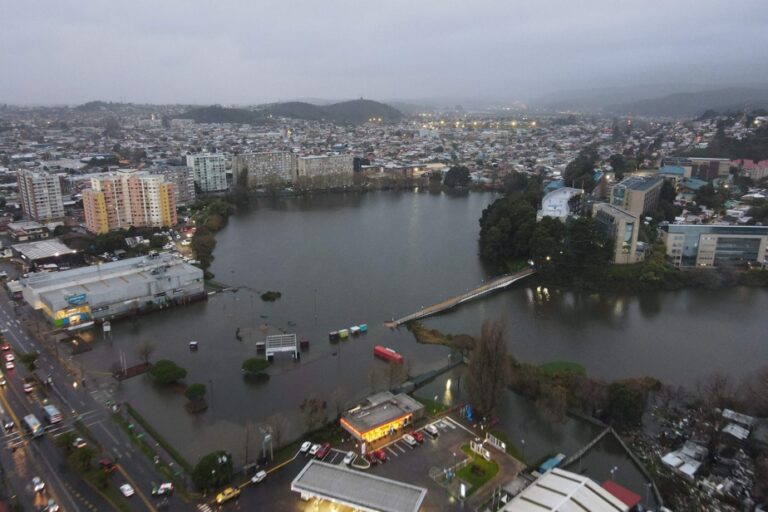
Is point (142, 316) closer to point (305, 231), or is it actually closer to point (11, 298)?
point (11, 298)

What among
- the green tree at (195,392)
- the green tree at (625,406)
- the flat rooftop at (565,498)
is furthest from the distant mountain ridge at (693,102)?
the green tree at (195,392)

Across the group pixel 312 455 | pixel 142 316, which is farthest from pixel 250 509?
pixel 142 316

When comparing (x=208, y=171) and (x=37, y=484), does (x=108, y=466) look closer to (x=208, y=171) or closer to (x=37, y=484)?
(x=37, y=484)

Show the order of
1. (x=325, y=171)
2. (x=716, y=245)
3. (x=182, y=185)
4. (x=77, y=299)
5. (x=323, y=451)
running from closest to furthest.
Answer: (x=323, y=451) < (x=77, y=299) < (x=716, y=245) < (x=182, y=185) < (x=325, y=171)

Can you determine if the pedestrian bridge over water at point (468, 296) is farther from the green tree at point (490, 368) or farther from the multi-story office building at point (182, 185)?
the multi-story office building at point (182, 185)

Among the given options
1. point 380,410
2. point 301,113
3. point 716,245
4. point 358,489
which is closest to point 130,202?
point 380,410

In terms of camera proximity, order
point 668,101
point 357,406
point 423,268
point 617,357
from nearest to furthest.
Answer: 1. point 357,406
2. point 617,357
3. point 423,268
4. point 668,101

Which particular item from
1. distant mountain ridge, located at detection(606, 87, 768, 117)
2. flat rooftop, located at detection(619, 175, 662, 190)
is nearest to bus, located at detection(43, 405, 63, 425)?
flat rooftop, located at detection(619, 175, 662, 190)
